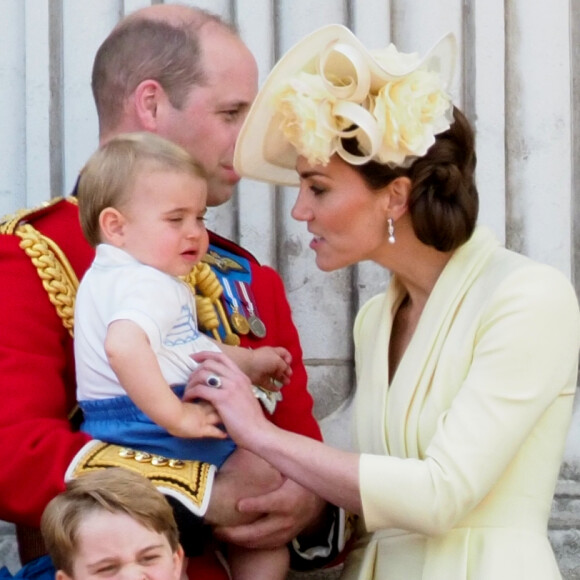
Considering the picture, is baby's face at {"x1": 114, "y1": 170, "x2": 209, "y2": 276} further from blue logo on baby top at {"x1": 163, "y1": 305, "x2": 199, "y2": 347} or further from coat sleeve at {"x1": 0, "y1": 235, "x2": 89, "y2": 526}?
coat sleeve at {"x1": 0, "y1": 235, "x2": 89, "y2": 526}

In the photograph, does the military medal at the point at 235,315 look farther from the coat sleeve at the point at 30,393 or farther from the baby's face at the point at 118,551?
the baby's face at the point at 118,551

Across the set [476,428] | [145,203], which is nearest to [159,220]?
[145,203]

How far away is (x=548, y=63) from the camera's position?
420 cm

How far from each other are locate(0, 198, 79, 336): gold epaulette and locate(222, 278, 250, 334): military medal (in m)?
0.33

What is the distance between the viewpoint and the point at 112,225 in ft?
10.7

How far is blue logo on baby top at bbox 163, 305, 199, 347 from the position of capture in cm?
329

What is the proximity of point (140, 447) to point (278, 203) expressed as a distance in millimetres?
1112

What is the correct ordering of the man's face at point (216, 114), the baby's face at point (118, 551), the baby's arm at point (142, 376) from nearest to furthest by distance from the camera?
the baby's face at point (118, 551) → the baby's arm at point (142, 376) → the man's face at point (216, 114)

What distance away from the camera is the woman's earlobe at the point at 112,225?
10.7 feet

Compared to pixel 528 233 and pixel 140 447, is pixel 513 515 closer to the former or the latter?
pixel 140 447

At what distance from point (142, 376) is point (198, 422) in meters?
0.16

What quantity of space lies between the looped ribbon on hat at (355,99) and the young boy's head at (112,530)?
73 cm

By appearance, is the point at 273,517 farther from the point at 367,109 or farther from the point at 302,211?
the point at 367,109

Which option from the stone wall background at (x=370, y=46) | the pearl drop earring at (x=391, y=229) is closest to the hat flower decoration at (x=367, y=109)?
the pearl drop earring at (x=391, y=229)
